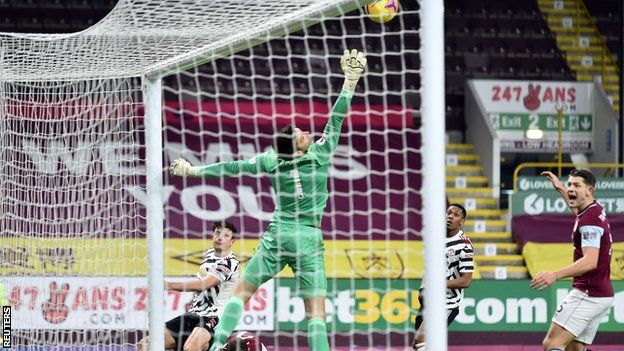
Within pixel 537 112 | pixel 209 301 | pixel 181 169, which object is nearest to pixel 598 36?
pixel 537 112

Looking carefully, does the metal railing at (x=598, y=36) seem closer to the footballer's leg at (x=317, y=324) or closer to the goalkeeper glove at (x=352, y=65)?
the goalkeeper glove at (x=352, y=65)

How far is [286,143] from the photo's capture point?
274 inches

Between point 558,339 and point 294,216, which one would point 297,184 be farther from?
point 558,339

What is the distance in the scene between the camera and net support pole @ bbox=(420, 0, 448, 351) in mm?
5203

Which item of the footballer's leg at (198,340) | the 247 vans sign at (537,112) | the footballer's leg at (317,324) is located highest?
the 247 vans sign at (537,112)

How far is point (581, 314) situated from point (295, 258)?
1.93m

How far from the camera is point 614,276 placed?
1357 centimetres

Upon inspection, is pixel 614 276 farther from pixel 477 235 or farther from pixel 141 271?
pixel 141 271

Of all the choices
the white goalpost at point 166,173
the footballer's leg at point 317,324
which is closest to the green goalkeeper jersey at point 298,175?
the white goalpost at point 166,173

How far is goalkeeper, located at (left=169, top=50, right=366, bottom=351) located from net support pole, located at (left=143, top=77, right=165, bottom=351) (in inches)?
12.3

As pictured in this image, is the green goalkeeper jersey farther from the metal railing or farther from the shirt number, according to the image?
the metal railing

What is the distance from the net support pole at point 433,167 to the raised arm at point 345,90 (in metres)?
1.45

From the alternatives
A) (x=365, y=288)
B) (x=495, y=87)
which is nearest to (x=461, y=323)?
(x=365, y=288)

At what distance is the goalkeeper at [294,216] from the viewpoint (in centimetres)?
692
